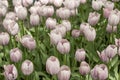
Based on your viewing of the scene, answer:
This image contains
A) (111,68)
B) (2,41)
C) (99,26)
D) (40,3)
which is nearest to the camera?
(2,41)

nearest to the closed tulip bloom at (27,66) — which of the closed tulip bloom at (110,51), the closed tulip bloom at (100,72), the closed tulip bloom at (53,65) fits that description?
the closed tulip bloom at (53,65)

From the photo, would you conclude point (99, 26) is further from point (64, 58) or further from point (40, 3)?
point (64, 58)

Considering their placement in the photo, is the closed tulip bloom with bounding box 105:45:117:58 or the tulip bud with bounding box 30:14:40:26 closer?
the closed tulip bloom with bounding box 105:45:117:58

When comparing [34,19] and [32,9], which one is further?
[32,9]

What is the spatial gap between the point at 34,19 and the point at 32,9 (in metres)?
0.26

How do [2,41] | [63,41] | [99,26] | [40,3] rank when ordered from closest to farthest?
[63,41]
[2,41]
[40,3]
[99,26]

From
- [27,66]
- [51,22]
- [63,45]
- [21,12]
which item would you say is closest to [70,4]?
[51,22]

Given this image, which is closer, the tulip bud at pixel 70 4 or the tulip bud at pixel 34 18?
the tulip bud at pixel 34 18

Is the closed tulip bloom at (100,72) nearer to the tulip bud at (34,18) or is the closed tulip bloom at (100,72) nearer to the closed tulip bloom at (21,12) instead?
the tulip bud at (34,18)

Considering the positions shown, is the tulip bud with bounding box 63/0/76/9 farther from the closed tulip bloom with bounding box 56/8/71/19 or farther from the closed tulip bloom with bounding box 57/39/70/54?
the closed tulip bloom with bounding box 57/39/70/54

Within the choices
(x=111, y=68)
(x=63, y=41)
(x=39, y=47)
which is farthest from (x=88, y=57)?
(x=63, y=41)

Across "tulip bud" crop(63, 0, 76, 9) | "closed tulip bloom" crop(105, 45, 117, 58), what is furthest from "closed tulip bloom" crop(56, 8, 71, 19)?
"closed tulip bloom" crop(105, 45, 117, 58)

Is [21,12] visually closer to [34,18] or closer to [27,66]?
[34,18]

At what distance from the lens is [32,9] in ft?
11.3
